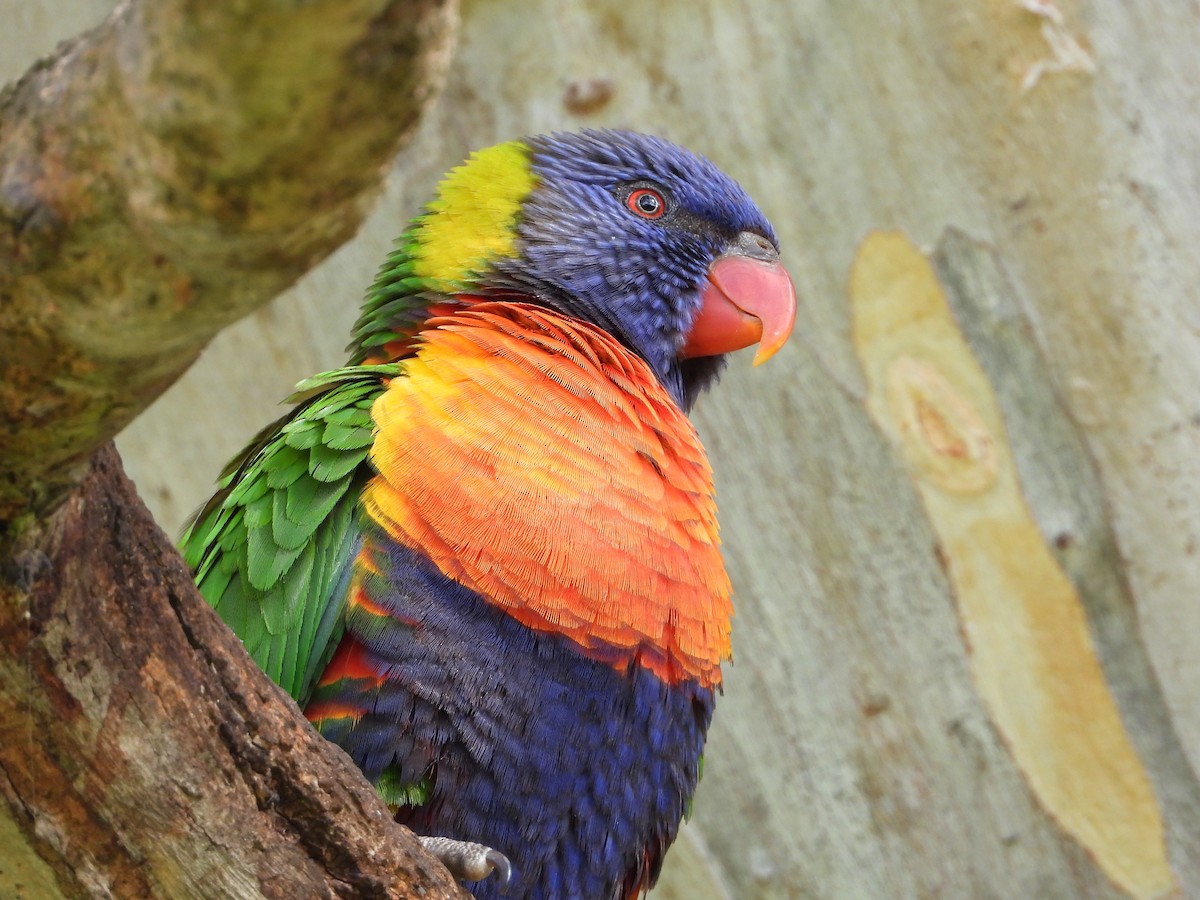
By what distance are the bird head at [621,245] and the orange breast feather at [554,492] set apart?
10.1 inches

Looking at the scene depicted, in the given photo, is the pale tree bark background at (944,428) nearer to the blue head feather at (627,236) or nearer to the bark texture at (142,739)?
the blue head feather at (627,236)

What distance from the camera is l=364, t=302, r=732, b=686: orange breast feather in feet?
6.48

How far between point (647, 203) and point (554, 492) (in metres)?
1.04

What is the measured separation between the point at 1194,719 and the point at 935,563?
2.62 feet

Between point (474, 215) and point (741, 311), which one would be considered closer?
point (474, 215)

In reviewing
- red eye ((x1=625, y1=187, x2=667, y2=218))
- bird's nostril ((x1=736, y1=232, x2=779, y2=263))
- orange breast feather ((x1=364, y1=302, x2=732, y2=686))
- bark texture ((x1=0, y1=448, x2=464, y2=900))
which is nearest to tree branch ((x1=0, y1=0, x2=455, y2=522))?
bark texture ((x1=0, y1=448, x2=464, y2=900))

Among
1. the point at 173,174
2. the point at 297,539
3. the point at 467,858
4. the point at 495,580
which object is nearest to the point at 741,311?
the point at 495,580

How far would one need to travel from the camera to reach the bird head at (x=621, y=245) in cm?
261

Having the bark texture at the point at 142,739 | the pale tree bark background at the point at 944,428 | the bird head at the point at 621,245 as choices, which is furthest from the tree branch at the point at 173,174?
the pale tree bark background at the point at 944,428

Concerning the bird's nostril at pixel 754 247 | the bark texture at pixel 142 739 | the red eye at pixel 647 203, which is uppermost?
the red eye at pixel 647 203

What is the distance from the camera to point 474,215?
105 inches

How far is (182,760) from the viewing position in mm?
1293

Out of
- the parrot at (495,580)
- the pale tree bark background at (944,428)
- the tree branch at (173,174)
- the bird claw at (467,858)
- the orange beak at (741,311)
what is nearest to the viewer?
the tree branch at (173,174)

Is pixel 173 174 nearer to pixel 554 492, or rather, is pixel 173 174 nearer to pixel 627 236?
pixel 554 492
